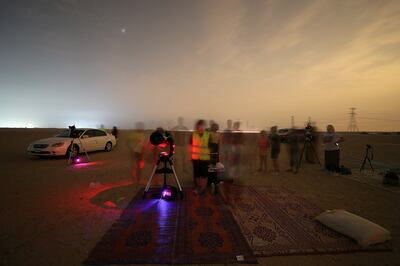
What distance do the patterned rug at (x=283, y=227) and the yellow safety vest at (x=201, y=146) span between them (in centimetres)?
124

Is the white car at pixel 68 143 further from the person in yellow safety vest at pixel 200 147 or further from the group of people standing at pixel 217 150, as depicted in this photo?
the person in yellow safety vest at pixel 200 147

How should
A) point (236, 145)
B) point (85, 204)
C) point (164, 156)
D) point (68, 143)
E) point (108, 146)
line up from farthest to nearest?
point (108, 146)
point (68, 143)
point (236, 145)
point (164, 156)
point (85, 204)

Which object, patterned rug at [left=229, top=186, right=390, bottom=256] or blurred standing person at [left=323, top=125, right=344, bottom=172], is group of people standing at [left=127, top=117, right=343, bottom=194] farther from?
patterned rug at [left=229, top=186, right=390, bottom=256]

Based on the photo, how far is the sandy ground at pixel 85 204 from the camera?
3227 millimetres

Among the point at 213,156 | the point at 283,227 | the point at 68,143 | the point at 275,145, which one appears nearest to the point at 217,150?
the point at 213,156

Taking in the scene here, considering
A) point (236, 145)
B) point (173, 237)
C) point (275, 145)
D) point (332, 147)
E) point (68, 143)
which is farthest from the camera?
point (68, 143)

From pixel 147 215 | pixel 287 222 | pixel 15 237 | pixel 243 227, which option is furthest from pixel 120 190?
pixel 287 222

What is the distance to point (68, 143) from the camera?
12.0m

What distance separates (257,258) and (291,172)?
267 inches

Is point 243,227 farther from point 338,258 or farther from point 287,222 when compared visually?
point 338,258

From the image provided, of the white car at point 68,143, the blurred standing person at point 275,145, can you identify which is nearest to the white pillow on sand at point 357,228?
the blurred standing person at point 275,145

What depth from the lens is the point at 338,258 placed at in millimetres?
3227

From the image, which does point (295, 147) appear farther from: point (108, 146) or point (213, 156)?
point (108, 146)

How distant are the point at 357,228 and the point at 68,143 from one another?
12638mm
